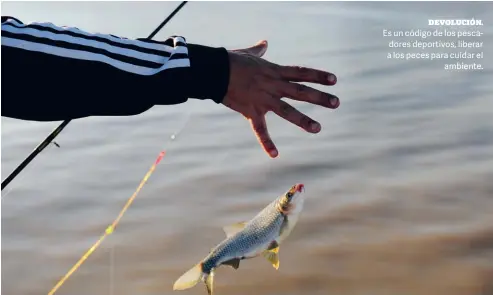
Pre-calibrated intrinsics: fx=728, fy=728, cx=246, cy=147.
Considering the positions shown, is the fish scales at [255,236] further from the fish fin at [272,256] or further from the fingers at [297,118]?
the fingers at [297,118]

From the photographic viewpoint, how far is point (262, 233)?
1.97 m

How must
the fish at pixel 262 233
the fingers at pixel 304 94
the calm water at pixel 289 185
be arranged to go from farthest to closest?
the calm water at pixel 289 185 < the fish at pixel 262 233 < the fingers at pixel 304 94

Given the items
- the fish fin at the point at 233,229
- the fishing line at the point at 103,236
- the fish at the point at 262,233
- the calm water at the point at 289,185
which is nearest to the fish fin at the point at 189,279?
the fish at the point at 262,233

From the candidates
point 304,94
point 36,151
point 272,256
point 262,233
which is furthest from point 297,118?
point 36,151

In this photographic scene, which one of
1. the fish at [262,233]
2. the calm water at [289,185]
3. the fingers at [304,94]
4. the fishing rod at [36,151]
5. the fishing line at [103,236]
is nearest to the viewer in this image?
the fingers at [304,94]

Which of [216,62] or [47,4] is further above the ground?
[47,4]

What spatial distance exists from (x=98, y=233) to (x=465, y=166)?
2522 mm

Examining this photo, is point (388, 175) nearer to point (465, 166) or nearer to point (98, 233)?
point (465, 166)

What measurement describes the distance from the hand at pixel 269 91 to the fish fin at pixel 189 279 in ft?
1.45

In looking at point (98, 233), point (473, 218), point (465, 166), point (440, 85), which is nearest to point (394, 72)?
point (440, 85)

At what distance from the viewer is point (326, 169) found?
507 cm

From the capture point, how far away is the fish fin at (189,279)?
2.01m

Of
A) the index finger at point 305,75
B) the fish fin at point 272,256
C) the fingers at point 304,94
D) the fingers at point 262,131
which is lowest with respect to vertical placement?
the fish fin at point 272,256

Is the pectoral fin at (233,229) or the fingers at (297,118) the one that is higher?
the fingers at (297,118)
